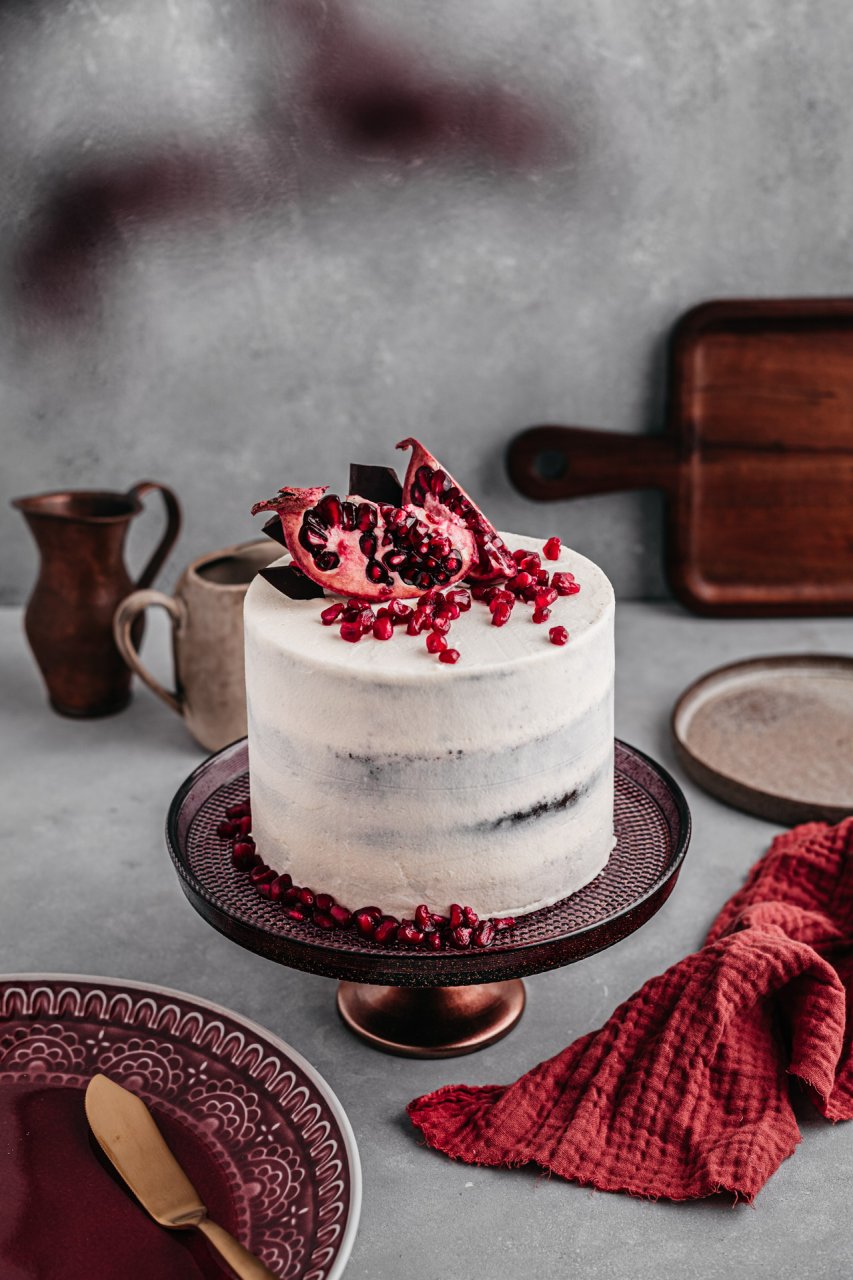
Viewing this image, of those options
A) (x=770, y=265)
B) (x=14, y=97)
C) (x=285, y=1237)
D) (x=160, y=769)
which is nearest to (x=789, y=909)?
(x=285, y=1237)

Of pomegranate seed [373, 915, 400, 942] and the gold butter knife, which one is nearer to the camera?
the gold butter knife

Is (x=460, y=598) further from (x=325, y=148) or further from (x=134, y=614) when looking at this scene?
(x=325, y=148)

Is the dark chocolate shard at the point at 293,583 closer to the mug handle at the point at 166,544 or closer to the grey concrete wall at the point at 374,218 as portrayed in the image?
the mug handle at the point at 166,544

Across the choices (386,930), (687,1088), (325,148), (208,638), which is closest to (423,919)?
(386,930)

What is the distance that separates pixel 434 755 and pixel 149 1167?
36 centimetres

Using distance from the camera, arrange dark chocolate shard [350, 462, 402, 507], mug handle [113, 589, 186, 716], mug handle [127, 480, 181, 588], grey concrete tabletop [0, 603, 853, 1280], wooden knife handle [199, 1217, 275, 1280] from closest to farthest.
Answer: wooden knife handle [199, 1217, 275, 1280] < grey concrete tabletop [0, 603, 853, 1280] < dark chocolate shard [350, 462, 402, 507] < mug handle [113, 589, 186, 716] < mug handle [127, 480, 181, 588]

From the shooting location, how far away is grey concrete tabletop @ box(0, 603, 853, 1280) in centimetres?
95

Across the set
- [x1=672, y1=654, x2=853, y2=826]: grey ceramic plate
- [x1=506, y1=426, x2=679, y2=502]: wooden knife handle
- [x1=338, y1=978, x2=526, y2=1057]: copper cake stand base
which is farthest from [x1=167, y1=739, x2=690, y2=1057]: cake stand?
[x1=506, y1=426, x2=679, y2=502]: wooden knife handle

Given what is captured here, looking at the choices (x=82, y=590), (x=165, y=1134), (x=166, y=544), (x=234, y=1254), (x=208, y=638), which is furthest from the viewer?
(x=166, y=544)

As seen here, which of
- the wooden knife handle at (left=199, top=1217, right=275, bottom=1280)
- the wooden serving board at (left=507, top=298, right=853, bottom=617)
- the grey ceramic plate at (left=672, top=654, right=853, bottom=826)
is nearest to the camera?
the wooden knife handle at (left=199, top=1217, right=275, bottom=1280)

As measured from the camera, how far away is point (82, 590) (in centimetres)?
170

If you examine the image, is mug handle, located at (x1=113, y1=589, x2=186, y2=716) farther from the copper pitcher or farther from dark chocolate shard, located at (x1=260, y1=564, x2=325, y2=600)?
dark chocolate shard, located at (x1=260, y1=564, x2=325, y2=600)

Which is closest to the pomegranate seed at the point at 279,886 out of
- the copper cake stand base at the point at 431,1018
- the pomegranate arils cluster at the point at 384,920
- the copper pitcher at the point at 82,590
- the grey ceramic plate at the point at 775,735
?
the pomegranate arils cluster at the point at 384,920

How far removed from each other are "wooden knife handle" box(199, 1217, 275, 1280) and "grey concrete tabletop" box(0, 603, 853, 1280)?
A: 4.2 inches
